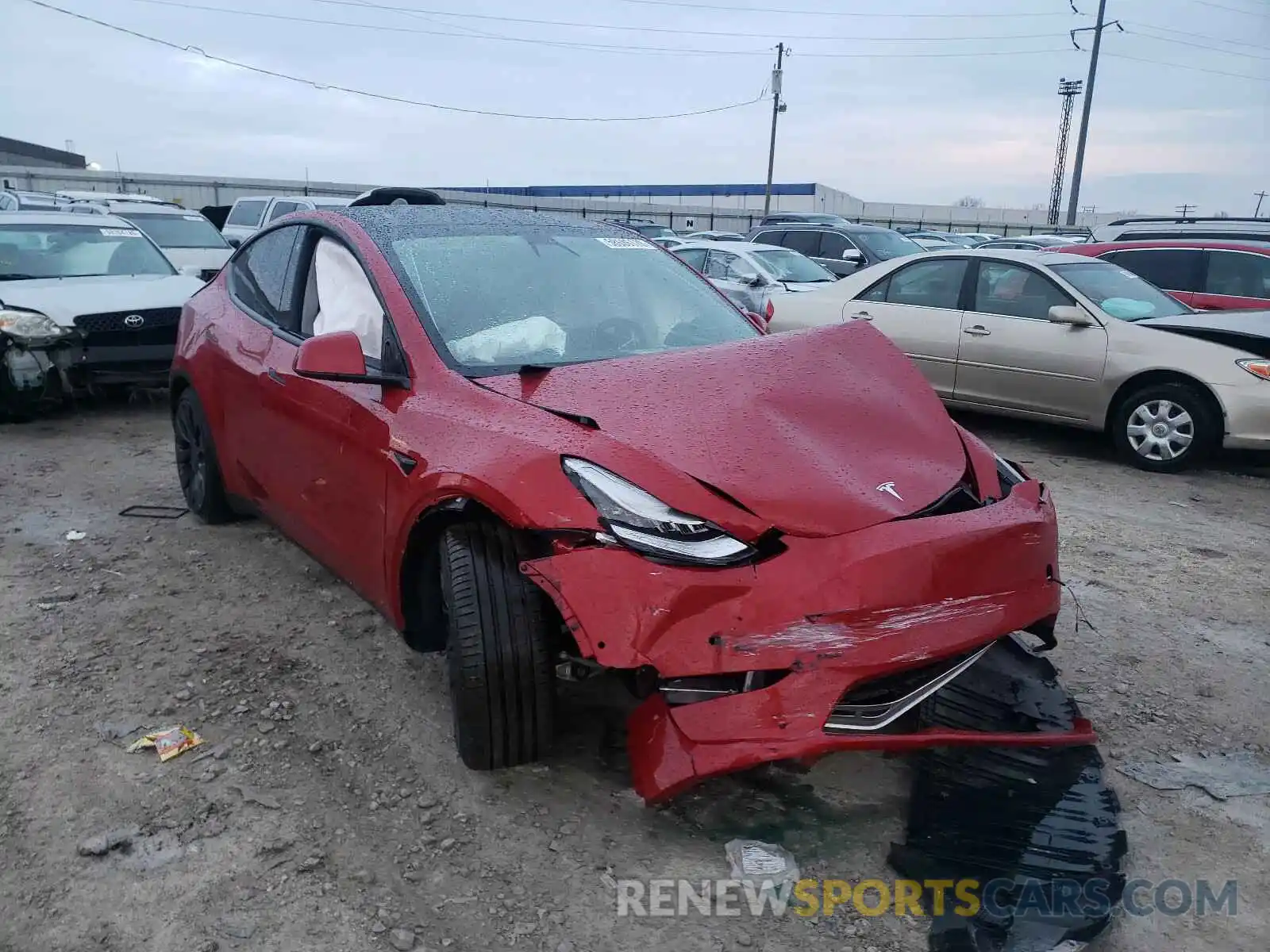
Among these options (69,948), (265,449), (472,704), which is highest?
(265,449)

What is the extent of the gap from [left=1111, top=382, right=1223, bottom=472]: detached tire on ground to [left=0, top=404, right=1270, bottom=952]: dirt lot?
2339 mm

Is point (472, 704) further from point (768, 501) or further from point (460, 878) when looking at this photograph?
point (768, 501)

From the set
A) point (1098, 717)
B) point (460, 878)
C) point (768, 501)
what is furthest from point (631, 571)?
point (1098, 717)

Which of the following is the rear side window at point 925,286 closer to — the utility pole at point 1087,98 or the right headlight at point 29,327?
the right headlight at point 29,327

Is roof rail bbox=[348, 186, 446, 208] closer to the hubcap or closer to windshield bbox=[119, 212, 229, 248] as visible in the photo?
the hubcap

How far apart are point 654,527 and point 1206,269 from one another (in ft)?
29.8

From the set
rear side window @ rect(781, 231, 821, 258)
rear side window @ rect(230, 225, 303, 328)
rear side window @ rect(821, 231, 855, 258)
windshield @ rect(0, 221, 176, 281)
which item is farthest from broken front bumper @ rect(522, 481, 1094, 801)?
rear side window @ rect(781, 231, 821, 258)

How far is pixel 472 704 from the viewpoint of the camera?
2674 millimetres

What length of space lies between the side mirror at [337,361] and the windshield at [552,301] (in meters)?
0.25

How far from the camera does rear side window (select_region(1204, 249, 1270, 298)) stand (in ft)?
29.7

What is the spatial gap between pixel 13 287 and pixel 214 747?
234 inches

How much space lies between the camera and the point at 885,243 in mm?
16250

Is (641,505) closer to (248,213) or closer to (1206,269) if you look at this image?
(1206,269)

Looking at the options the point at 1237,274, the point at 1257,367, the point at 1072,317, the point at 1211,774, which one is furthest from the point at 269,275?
the point at 1237,274
